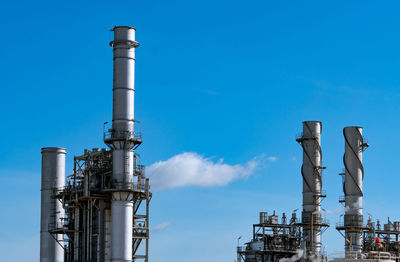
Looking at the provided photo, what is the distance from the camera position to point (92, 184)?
81938mm

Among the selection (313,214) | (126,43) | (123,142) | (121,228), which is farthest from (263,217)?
(126,43)

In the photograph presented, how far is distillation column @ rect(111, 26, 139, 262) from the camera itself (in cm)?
7881

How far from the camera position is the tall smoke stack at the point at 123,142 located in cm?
7881

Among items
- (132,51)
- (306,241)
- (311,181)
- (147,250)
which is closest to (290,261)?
(306,241)

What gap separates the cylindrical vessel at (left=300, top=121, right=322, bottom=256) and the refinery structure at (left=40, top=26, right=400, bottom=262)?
0.40ft

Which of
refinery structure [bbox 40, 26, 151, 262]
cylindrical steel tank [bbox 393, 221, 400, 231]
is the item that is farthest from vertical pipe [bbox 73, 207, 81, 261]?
cylindrical steel tank [bbox 393, 221, 400, 231]

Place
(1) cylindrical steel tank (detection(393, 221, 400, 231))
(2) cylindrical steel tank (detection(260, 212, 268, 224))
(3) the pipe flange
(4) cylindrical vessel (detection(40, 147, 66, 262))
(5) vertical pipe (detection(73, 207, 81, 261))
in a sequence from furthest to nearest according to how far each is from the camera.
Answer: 1. (1) cylindrical steel tank (detection(393, 221, 400, 231))
2. (2) cylindrical steel tank (detection(260, 212, 268, 224))
3. (4) cylindrical vessel (detection(40, 147, 66, 262))
4. (5) vertical pipe (detection(73, 207, 81, 261))
5. (3) the pipe flange

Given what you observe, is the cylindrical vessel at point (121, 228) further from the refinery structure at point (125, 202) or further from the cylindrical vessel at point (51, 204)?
the cylindrical vessel at point (51, 204)

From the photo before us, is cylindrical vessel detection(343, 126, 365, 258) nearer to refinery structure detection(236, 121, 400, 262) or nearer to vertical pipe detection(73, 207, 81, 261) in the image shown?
refinery structure detection(236, 121, 400, 262)

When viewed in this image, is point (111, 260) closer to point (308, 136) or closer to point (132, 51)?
point (132, 51)

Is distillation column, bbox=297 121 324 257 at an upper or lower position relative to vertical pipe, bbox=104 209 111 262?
upper

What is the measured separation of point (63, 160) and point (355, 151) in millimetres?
35449

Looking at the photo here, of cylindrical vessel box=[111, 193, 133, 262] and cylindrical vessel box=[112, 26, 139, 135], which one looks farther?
cylindrical vessel box=[112, 26, 139, 135]

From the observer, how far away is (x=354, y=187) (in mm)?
100375
